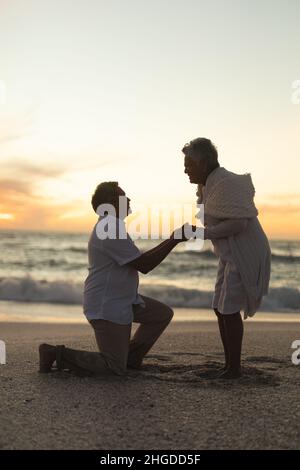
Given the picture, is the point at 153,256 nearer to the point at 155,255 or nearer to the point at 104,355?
the point at 155,255

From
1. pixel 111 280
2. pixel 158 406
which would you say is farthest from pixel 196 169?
pixel 158 406

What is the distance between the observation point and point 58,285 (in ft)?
62.0

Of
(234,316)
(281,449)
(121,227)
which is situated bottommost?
(281,449)

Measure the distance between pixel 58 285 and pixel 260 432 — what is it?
50.5 ft

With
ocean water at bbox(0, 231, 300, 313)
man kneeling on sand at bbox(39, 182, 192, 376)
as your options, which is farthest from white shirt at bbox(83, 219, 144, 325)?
ocean water at bbox(0, 231, 300, 313)

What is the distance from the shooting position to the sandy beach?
3.76m

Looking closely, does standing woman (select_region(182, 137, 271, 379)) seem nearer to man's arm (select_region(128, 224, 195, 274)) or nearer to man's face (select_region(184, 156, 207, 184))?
man's face (select_region(184, 156, 207, 184))

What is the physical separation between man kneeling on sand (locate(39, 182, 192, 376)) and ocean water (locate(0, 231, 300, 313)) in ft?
4.97

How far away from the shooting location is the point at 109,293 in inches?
216

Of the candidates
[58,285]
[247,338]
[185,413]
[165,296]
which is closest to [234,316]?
[185,413]

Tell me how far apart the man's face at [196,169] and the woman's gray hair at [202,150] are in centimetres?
3

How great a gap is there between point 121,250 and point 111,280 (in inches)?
11.7

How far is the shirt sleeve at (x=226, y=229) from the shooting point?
5.23 metres

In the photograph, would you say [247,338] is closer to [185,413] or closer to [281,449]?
[185,413]
